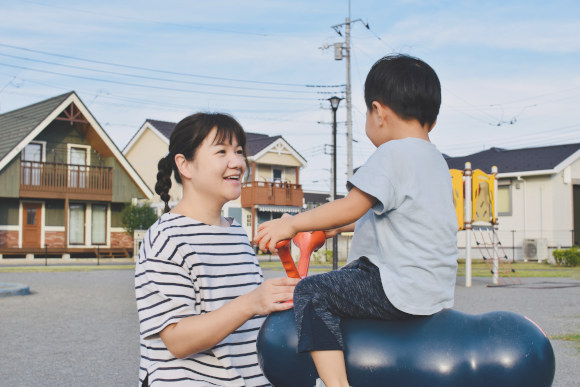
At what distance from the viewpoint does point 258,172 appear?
4316 cm

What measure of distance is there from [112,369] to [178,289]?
4.87 m

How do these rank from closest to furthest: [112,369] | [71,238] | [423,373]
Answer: [423,373] < [112,369] < [71,238]

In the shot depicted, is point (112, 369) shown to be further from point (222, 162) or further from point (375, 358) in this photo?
point (375, 358)

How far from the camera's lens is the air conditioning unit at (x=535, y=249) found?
1308 inches

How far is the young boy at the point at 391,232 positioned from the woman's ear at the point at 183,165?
0.53 meters

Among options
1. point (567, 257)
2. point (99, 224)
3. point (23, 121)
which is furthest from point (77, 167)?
point (567, 257)

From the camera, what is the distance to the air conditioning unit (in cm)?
3322

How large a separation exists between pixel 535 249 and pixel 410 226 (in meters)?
33.8

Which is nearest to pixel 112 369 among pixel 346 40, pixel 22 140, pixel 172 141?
pixel 172 141

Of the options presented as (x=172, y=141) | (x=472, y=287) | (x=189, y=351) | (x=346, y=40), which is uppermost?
(x=346, y=40)

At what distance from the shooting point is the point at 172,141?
2391 millimetres

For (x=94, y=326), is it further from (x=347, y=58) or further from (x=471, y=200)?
(x=347, y=58)

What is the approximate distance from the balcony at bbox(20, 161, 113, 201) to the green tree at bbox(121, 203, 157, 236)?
1.16 m

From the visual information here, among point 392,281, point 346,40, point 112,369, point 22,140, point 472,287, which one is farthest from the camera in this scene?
point 346,40
